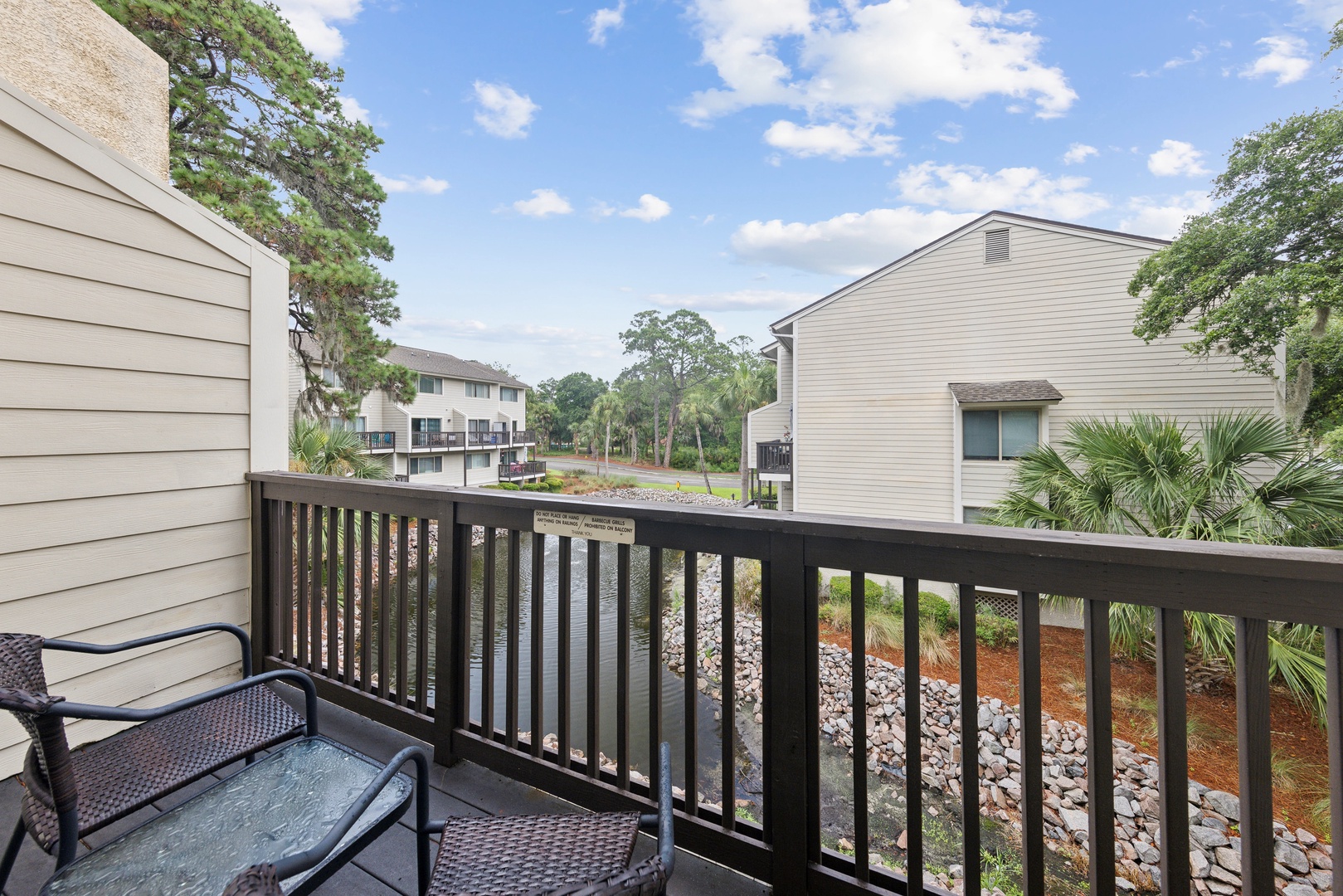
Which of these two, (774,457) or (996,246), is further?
(774,457)

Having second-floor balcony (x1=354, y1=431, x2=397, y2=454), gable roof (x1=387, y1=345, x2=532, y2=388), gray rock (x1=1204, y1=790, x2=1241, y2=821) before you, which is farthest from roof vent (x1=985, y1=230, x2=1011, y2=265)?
gable roof (x1=387, y1=345, x2=532, y2=388)

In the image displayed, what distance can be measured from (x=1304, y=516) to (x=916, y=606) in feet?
17.3

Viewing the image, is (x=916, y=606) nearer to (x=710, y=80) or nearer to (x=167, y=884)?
(x=167, y=884)

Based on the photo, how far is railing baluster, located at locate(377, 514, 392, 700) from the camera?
5.69 ft

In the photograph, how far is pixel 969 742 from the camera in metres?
1.01

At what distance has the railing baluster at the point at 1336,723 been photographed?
2.47 ft

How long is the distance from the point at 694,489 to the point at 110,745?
71.9 feet

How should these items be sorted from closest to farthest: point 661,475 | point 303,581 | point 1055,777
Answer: point 303,581 → point 1055,777 → point 661,475

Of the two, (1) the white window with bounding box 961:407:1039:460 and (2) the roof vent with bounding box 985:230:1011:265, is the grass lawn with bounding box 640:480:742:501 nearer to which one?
(1) the white window with bounding box 961:407:1039:460

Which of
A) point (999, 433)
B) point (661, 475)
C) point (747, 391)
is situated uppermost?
point (747, 391)

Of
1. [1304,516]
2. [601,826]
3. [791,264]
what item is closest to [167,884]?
[601,826]

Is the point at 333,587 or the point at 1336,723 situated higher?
the point at 1336,723

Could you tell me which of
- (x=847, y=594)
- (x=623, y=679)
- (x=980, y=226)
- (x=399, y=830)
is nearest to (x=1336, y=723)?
(x=623, y=679)

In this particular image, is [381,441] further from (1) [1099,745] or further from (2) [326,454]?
(1) [1099,745]
